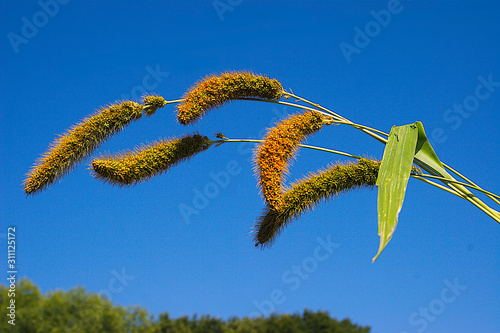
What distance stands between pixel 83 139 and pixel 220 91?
120cm

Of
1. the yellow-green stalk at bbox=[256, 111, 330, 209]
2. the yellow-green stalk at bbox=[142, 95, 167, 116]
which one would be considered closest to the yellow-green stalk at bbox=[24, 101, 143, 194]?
the yellow-green stalk at bbox=[142, 95, 167, 116]

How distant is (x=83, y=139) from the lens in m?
3.54

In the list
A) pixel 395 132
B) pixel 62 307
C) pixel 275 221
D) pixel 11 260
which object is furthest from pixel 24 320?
pixel 395 132

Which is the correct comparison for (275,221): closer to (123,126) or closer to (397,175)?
(397,175)

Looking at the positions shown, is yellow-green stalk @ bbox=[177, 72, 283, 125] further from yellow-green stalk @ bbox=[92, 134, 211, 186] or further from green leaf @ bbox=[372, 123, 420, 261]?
green leaf @ bbox=[372, 123, 420, 261]

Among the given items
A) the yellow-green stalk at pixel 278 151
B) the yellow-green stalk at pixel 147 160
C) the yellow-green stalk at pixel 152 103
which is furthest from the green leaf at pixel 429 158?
the yellow-green stalk at pixel 152 103

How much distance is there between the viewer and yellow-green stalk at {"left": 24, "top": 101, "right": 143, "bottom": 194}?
3.44m

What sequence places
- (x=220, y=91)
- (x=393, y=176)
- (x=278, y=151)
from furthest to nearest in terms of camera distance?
(x=220, y=91)
(x=278, y=151)
(x=393, y=176)

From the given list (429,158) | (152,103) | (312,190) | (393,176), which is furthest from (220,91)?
(429,158)

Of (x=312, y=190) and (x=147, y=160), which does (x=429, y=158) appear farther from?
(x=147, y=160)

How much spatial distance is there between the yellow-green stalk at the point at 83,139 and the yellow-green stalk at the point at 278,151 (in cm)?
118

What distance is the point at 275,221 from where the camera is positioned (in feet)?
11.6

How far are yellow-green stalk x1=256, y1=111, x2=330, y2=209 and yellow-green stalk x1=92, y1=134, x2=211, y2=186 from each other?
0.78 meters

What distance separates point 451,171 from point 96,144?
308 centimetres
